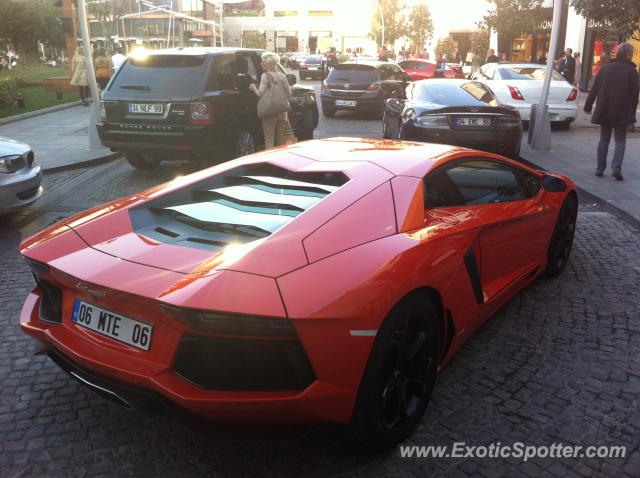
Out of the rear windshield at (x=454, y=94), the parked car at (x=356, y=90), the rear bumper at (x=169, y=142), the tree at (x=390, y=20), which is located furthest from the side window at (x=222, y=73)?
the tree at (x=390, y=20)

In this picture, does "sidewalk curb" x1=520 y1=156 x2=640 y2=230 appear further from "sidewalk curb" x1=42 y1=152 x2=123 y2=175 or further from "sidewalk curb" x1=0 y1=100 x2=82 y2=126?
"sidewalk curb" x1=0 y1=100 x2=82 y2=126

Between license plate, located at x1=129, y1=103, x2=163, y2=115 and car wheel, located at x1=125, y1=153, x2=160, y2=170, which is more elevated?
license plate, located at x1=129, y1=103, x2=163, y2=115

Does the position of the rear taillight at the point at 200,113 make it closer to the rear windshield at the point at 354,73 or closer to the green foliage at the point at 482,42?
the rear windshield at the point at 354,73

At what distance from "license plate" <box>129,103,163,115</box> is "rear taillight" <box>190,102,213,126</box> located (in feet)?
1.61

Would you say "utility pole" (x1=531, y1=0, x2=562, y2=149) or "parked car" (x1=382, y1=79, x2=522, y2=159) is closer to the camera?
"parked car" (x1=382, y1=79, x2=522, y2=159)

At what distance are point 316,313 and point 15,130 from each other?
1425cm

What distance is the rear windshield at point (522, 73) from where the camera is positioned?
50.8 feet

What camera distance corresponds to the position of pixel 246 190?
134 inches

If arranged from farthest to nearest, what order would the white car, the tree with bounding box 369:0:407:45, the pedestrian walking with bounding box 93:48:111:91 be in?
the tree with bounding box 369:0:407:45 → the pedestrian walking with bounding box 93:48:111:91 → the white car

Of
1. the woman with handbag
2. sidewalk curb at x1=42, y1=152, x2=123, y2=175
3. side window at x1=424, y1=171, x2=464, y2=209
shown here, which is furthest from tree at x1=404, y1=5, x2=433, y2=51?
side window at x1=424, y1=171, x2=464, y2=209

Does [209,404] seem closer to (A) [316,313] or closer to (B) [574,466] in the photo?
(A) [316,313]

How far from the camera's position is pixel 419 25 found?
65.1 m

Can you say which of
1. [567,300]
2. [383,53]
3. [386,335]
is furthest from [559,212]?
[383,53]

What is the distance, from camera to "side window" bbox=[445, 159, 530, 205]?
12.0ft
